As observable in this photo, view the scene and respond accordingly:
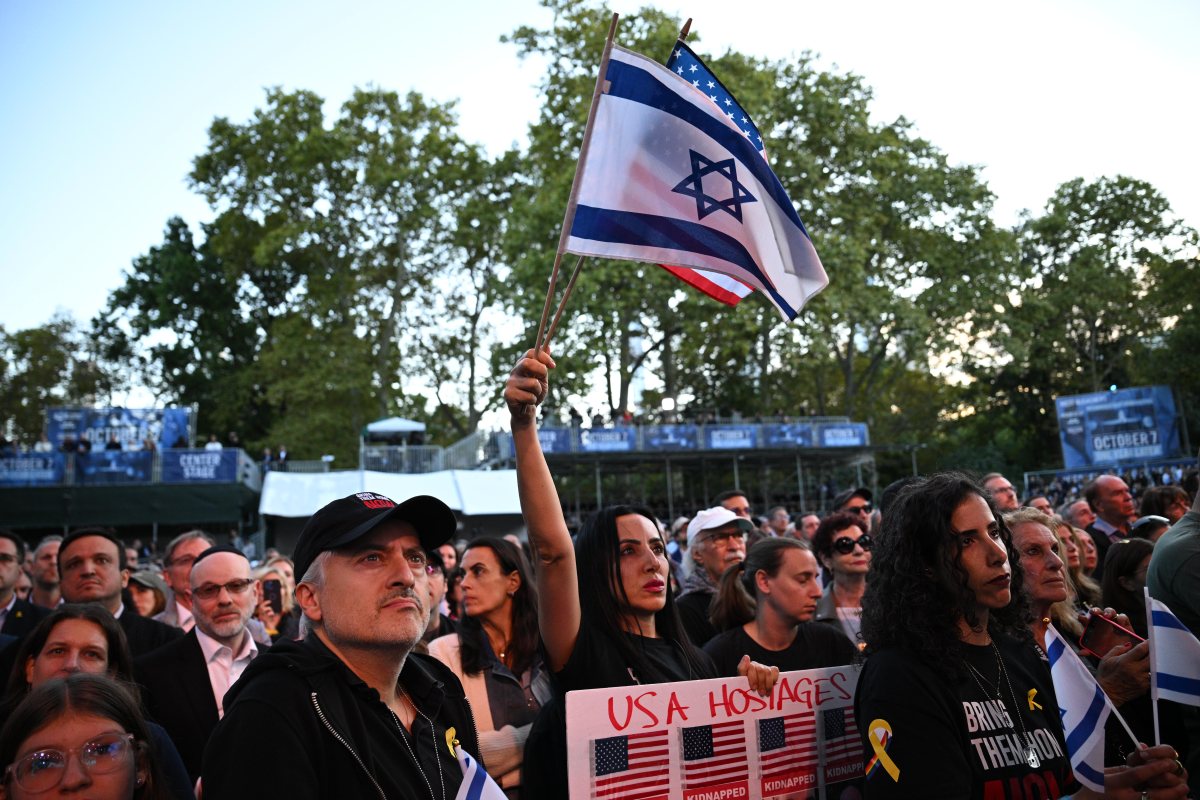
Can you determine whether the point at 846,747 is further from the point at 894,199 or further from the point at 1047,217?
the point at 1047,217

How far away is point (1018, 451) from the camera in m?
43.8

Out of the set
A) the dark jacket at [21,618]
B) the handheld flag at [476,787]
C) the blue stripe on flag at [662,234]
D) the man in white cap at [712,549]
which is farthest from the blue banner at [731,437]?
the handheld flag at [476,787]

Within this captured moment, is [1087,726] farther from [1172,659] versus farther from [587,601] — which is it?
[587,601]

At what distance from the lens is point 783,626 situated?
167 inches

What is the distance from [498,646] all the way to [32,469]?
25273 millimetres

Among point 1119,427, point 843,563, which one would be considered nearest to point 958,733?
point 843,563

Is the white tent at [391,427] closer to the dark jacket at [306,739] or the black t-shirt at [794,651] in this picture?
the black t-shirt at [794,651]

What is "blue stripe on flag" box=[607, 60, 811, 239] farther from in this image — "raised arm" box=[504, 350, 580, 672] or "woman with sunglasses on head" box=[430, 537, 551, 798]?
"woman with sunglasses on head" box=[430, 537, 551, 798]

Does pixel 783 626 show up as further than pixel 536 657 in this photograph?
No

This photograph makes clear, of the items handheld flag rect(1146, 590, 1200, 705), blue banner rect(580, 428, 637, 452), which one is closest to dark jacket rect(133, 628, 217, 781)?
handheld flag rect(1146, 590, 1200, 705)

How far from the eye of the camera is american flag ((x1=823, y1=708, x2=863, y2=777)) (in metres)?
3.28

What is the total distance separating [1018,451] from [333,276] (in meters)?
30.7

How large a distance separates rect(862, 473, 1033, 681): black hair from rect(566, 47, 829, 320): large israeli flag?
44.7 inches

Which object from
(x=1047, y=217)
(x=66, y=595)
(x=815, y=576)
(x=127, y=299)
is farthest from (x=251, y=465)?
(x=1047, y=217)
